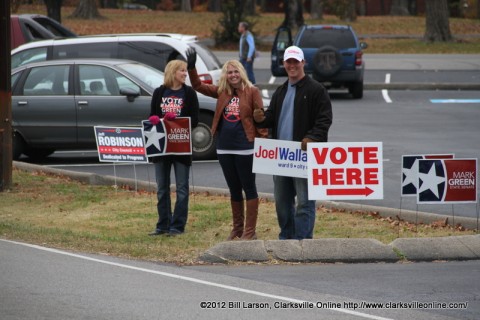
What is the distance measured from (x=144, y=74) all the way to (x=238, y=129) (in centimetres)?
720

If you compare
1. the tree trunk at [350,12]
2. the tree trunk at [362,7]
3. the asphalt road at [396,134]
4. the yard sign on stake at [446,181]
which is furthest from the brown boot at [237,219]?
the tree trunk at [362,7]

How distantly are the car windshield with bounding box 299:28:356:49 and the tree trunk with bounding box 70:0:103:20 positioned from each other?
110 ft

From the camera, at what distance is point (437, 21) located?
146ft

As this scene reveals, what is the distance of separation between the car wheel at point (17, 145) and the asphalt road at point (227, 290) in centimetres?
731

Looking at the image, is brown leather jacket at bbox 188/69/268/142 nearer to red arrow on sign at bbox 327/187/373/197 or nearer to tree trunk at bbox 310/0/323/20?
red arrow on sign at bbox 327/187/373/197

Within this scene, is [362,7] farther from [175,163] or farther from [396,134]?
[175,163]

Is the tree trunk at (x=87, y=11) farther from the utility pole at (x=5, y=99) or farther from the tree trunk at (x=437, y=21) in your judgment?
the utility pole at (x=5, y=99)

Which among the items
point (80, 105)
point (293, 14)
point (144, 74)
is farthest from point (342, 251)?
point (293, 14)

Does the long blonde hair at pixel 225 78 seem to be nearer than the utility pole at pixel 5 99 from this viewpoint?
Yes

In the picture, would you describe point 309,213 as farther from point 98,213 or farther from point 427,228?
point 98,213

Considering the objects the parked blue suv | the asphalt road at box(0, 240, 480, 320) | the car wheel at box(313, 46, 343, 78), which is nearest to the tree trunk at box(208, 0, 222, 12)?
the parked blue suv

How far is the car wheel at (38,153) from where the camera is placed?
17.9m

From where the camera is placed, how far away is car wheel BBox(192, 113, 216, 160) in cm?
1708

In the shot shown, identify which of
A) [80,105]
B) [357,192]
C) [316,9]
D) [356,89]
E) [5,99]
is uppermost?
[316,9]
